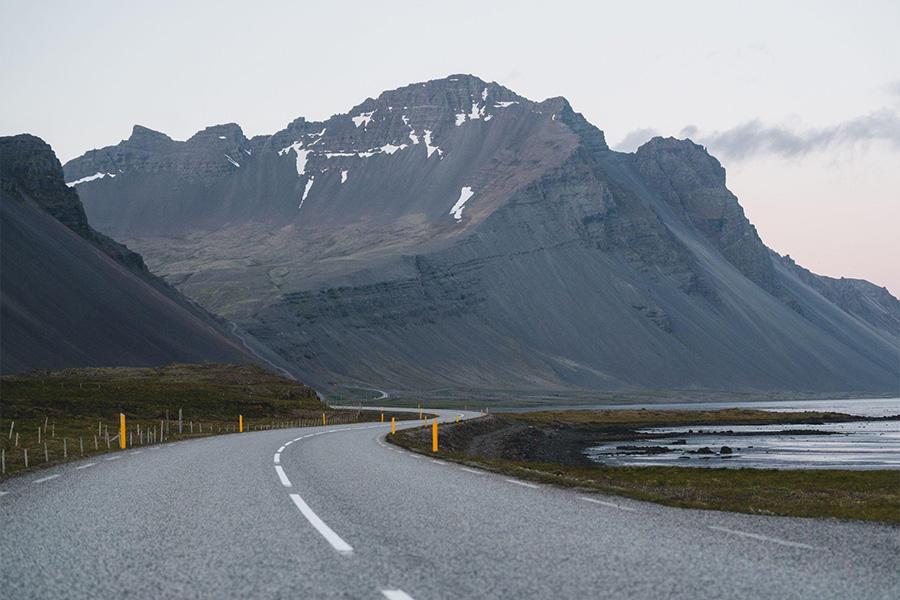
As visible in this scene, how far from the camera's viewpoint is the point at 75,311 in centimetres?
15112

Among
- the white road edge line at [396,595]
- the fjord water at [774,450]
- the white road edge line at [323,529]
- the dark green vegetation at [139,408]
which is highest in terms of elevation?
the dark green vegetation at [139,408]

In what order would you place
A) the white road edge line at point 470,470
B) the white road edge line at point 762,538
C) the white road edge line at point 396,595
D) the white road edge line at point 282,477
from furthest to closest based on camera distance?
the white road edge line at point 470,470, the white road edge line at point 282,477, the white road edge line at point 762,538, the white road edge line at point 396,595

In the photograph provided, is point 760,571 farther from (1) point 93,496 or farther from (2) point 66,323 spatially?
(2) point 66,323

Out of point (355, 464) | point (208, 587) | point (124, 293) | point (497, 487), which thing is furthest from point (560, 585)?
point (124, 293)

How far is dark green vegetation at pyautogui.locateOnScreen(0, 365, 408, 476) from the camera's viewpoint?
44.3m

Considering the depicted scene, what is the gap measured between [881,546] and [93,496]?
13923mm

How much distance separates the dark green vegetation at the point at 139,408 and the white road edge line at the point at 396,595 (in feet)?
63.7

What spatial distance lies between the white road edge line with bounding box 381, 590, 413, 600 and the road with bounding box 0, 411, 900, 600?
0.10 ft

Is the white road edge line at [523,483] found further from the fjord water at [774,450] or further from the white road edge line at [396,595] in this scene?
the fjord water at [774,450]

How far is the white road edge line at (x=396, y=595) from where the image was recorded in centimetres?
961

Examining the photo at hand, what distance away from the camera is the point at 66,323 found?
14688cm

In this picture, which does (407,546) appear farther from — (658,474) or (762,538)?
(658,474)

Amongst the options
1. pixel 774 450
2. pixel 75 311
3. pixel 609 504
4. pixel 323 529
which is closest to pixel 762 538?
pixel 609 504

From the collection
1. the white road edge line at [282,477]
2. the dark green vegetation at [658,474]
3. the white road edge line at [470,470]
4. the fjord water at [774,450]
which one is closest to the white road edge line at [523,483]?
the dark green vegetation at [658,474]
